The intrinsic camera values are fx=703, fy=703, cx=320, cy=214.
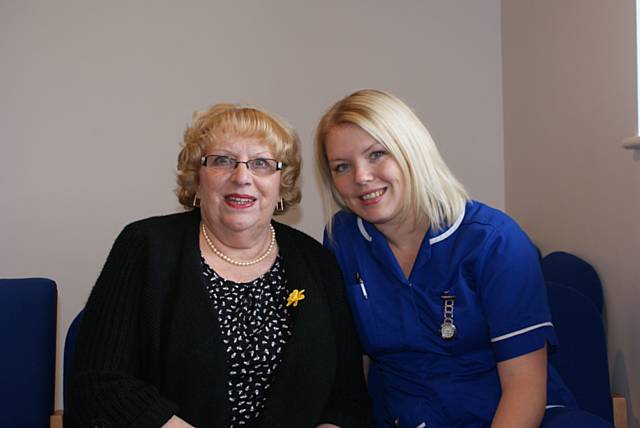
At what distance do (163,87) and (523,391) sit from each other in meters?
2.09

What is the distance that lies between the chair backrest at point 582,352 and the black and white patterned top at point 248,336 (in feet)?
2.61

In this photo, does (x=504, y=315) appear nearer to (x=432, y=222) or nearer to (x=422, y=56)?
(x=432, y=222)

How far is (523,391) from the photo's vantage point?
1.62m

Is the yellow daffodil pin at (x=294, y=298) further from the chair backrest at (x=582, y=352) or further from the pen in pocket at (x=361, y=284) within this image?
the chair backrest at (x=582, y=352)

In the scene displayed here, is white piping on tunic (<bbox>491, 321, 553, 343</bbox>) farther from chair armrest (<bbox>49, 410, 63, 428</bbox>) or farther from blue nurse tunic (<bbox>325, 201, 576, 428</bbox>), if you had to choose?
chair armrest (<bbox>49, 410, 63, 428</bbox>)

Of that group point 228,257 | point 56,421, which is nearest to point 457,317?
point 228,257

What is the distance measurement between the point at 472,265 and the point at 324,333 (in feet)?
1.38

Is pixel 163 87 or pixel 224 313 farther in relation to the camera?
pixel 163 87

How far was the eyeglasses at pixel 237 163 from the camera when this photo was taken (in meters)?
1.82

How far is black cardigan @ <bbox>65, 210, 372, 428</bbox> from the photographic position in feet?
5.32

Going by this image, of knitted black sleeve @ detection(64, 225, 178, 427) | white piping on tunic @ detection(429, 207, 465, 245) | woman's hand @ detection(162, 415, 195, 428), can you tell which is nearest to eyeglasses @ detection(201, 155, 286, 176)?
knitted black sleeve @ detection(64, 225, 178, 427)

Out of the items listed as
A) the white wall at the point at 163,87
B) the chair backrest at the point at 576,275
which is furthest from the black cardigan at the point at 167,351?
the white wall at the point at 163,87

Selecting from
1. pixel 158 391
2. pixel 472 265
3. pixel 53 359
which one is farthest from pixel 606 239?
pixel 53 359

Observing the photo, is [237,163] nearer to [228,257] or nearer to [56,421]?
[228,257]
